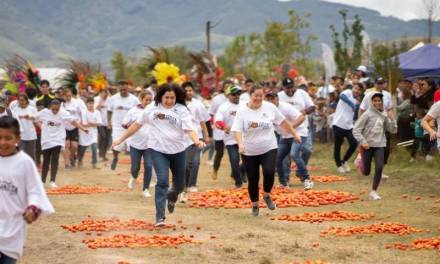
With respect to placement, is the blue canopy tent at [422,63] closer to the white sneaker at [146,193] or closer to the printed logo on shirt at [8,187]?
the white sneaker at [146,193]

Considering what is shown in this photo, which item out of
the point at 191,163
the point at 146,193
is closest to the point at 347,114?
the point at 191,163

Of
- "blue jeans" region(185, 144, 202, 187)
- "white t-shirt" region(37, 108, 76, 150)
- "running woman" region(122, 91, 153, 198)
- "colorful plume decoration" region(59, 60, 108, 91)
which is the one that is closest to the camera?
"blue jeans" region(185, 144, 202, 187)

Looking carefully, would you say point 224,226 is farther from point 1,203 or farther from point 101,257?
point 1,203

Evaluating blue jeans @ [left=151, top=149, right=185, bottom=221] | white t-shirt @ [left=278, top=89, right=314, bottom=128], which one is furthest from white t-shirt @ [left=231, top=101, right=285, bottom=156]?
white t-shirt @ [left=278, top=89, right=314, bottom=128]

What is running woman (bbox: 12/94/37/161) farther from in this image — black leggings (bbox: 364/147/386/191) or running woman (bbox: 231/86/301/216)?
black leggings (bbox: 364/147/386/191)

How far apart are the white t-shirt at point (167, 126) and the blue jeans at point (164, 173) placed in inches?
3.8

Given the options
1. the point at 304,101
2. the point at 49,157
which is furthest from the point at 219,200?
the point at 49,157

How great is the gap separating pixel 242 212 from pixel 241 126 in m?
1.55

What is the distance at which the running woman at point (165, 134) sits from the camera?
12.2 metres

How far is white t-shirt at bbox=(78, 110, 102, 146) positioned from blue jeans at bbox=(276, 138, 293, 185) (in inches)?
317

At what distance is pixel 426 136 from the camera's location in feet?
66.1

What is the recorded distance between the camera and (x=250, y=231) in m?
11.8

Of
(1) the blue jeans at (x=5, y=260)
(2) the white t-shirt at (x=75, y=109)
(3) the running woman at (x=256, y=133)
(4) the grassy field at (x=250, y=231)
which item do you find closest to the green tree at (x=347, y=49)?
(2) the white t-shirt at (x=75, y=109)

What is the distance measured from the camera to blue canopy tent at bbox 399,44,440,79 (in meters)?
25.0
